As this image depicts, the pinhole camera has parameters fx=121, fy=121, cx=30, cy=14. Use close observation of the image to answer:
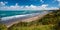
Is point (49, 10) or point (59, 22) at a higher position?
point (49, 10)

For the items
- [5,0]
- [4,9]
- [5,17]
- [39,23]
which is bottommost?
[39,23]

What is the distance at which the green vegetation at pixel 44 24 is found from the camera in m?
1.94

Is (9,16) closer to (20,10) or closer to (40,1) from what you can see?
(20,10)

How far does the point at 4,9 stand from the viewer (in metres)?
2.01

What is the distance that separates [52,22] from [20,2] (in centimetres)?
62

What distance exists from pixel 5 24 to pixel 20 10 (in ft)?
1.10

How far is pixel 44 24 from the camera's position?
77.0 inches

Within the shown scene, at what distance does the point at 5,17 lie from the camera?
1989 mm

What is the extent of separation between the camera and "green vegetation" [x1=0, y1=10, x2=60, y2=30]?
194 cm

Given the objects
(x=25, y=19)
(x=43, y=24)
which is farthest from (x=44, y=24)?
(x=25, y=19)

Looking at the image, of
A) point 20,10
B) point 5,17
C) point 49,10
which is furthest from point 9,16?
point 49,10

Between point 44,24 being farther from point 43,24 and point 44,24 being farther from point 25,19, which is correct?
point 25,19

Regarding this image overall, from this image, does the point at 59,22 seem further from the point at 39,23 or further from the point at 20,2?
the point at 20,2

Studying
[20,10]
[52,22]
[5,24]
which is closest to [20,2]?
[20,10]
